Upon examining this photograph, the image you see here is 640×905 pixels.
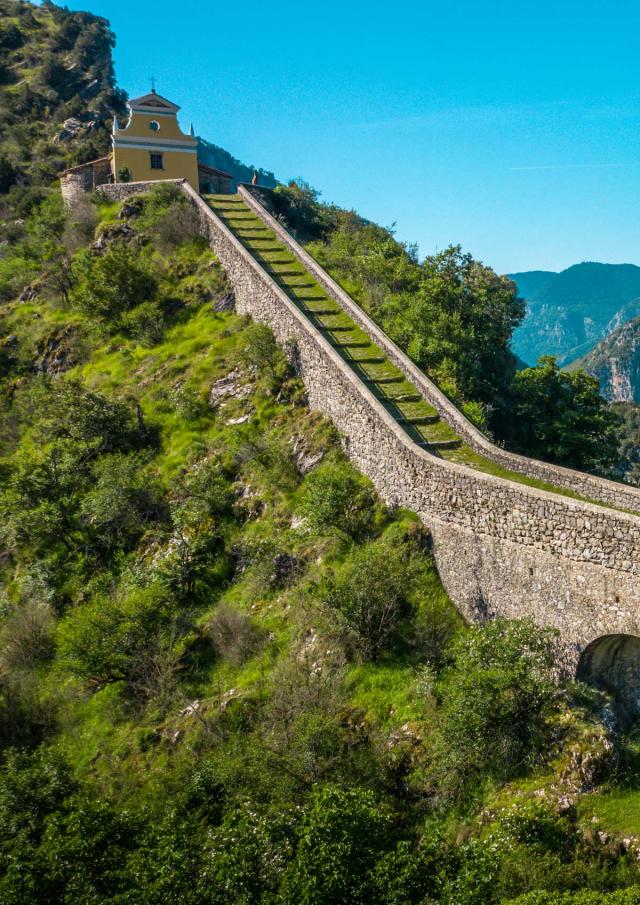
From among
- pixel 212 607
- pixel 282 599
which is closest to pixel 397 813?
pixel 282 599

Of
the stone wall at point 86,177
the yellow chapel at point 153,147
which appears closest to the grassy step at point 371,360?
the yellow chapel at point 153,147

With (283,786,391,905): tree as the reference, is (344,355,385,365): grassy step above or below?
above

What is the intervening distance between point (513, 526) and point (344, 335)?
1321 centimetres

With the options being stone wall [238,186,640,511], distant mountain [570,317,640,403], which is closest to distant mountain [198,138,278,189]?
distant mountain [570,317,640,403]

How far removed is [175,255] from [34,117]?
48.6m

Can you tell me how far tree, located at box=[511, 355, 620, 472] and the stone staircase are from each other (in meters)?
5.64

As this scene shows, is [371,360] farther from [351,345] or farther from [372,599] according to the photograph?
[372,599]

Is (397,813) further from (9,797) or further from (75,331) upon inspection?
(75,331)

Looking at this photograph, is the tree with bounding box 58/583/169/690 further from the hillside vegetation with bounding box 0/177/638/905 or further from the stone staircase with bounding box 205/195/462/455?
the stone staircase with bounding box 205/195/462/455

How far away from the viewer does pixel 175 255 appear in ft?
117

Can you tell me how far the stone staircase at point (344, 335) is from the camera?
788 inches

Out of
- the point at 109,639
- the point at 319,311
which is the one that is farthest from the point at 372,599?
the point at 319,311

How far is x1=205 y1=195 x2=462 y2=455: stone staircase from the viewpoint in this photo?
65.7 ft

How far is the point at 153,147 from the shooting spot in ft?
144
